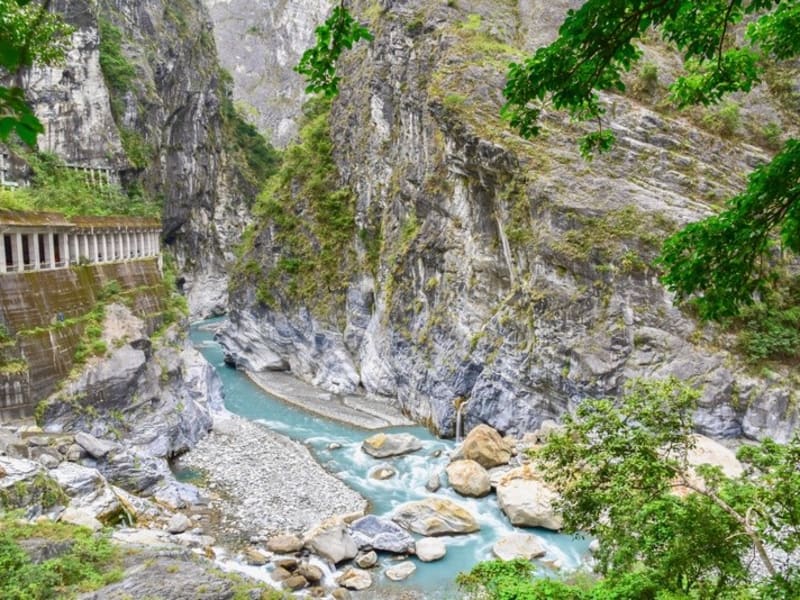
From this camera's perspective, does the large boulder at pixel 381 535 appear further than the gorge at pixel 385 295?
No

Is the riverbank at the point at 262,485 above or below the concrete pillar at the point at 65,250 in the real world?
below

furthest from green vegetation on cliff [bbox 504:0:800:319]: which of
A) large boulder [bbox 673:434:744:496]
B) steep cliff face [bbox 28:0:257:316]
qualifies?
steep cliff face [bbox 28:0:257:316]

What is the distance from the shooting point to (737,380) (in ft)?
47.8

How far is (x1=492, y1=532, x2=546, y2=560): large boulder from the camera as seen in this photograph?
11.8 metres

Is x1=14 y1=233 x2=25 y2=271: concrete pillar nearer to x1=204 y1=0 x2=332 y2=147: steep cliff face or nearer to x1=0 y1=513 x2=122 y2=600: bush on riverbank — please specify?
x1=0 y1=513 x2=122 y2=600: bush on riverbank

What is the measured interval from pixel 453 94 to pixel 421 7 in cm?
705

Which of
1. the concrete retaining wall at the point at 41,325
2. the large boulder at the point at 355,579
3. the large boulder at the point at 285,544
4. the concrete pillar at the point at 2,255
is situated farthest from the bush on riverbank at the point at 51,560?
the concrete pillar at the point at 2,255

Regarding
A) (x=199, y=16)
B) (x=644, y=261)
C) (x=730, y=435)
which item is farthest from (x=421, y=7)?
(x=199, y=16)

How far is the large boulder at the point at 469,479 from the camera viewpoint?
14.6m

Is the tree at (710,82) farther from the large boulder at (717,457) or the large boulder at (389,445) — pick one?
the large boulder at (389,445)

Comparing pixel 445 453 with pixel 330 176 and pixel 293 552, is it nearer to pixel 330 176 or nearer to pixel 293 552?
pixel 293 552

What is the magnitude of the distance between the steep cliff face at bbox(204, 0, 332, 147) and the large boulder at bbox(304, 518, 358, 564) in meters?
66.7

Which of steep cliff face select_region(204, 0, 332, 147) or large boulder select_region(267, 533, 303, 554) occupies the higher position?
steep cliff face select_region(204, 0, 332, 147)

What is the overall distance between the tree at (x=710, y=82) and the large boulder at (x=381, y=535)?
1017 cm
